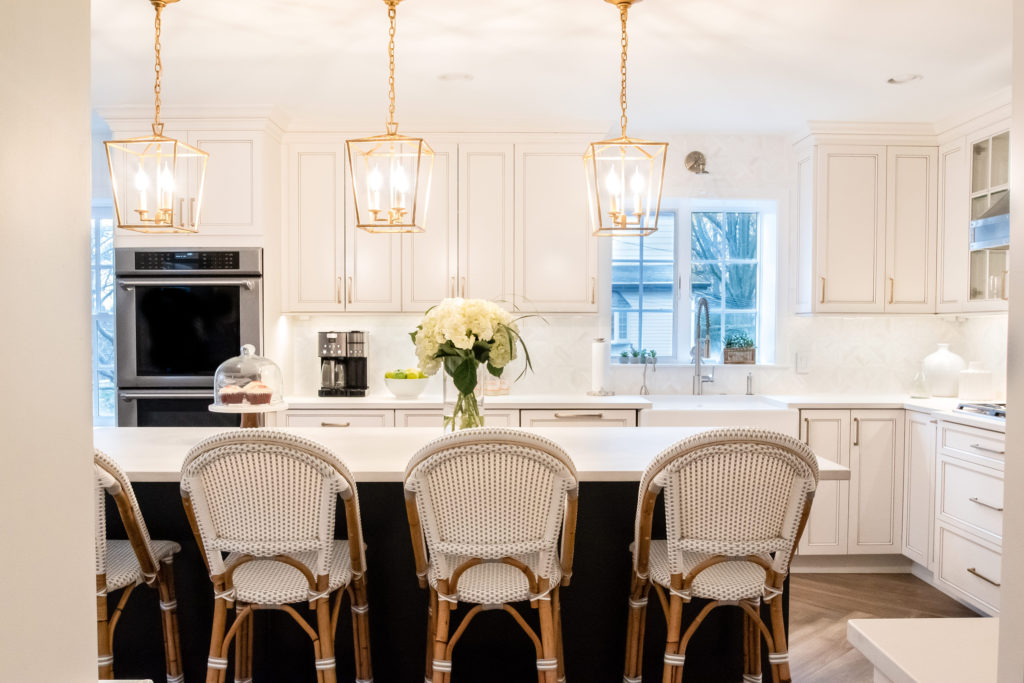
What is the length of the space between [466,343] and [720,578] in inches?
39.5

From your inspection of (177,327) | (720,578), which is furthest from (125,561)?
(177,327)

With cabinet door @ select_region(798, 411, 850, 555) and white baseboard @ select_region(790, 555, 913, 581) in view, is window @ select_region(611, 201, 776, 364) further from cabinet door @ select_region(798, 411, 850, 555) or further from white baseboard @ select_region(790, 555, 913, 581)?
white baseboard @ select_region(790, 555, 913, 581)

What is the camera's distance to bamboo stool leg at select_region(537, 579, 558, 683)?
1856mm

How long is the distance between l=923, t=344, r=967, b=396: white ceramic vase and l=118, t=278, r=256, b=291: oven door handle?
150 inches

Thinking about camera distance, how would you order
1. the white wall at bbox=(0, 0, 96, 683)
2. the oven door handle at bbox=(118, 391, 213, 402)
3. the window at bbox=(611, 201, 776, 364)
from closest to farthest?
the white wall at bbox=(0, 0, 96, 683)
the oven door handle at bbox=(118, 391, 213, 402)
the window at bbox=(611, 201, 776, 364)

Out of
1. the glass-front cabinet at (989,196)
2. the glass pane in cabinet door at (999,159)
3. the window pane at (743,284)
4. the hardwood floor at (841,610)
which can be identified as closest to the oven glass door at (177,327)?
the window pane at (743,284)

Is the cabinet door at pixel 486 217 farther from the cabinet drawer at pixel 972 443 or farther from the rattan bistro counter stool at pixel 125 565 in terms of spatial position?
the rattan bistro counter stool at pixel 125 565

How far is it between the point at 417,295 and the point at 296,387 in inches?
37.6

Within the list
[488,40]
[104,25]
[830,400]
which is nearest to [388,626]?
[488,40]

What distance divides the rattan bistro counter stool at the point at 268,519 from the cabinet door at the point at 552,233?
2572 millimetres

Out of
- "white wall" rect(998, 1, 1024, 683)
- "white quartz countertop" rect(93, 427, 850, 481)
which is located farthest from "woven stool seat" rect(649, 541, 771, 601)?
"white wall" rect(998, 1, 1024, 683)

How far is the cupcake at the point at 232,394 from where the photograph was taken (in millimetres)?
2453

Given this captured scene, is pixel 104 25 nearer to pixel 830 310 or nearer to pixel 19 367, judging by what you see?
pixel 19 367

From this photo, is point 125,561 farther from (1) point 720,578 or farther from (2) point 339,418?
(2) point 339,418
